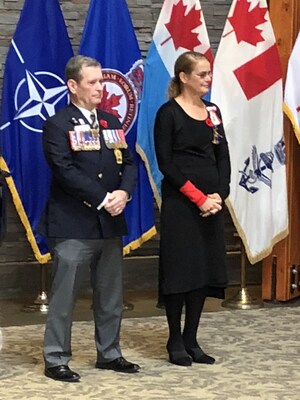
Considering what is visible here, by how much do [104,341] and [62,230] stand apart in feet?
1.83

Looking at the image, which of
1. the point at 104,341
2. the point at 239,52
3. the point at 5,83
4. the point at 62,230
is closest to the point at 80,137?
the point at 62,230

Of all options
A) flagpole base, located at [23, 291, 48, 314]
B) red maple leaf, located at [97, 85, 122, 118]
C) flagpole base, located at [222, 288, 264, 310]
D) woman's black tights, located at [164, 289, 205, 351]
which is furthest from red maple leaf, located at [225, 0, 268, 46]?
flagpole base, located at [23, 291, 48, 314]

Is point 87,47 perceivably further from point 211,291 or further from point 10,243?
point 211,291

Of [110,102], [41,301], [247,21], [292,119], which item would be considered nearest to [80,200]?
[110,102]

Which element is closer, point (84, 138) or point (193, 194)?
point (84, 138)

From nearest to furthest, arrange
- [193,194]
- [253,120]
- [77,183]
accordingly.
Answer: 1. [77,183]
2. [193,194]
3. [253,120]

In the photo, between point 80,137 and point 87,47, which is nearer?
point 80,137

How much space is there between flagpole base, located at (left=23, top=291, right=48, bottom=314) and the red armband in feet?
5.28

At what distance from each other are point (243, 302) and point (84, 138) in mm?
1995

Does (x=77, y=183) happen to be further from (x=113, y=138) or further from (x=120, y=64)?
(x=120, y=64)

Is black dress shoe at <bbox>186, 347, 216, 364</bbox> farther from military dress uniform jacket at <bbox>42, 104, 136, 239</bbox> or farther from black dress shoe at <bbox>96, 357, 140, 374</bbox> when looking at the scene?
military dress uniform jacket at <bbox>42, 104, 136, 239</bbox>

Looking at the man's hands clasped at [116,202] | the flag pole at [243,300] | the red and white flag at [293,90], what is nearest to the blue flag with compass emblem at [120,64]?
the flag pole at [243,300]

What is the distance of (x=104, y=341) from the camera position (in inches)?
150

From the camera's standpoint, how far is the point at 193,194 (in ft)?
12.4
